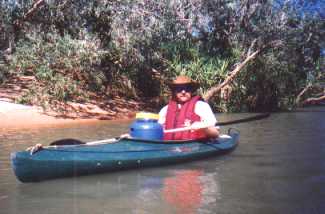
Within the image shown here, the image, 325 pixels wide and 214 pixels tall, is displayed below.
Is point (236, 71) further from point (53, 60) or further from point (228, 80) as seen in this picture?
point (53, 60)

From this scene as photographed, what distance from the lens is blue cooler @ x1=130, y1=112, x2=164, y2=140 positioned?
24.1 feet

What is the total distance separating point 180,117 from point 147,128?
27.7 inches

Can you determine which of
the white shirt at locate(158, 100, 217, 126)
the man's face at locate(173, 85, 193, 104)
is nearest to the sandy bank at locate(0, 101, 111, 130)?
the man's face at locate(173, 85, 193, 104)

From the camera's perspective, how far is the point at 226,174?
672 cm

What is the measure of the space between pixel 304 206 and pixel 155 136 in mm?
2903

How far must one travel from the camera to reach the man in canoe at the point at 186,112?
775 cm

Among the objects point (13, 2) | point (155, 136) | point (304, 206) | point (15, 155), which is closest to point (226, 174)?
point (155, 136)

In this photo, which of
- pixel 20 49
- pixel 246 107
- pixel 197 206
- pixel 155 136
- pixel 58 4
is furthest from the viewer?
pixel 246 107

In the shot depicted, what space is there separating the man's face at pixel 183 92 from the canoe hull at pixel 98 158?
71 cm

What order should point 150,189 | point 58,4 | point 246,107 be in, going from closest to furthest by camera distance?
point 150,189, point 58,4, point 246,107

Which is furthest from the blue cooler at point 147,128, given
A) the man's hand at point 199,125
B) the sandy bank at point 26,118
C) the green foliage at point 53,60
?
the green foliage at point 53,60

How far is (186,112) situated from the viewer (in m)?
7.80

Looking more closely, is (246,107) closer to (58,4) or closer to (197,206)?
(58,4)

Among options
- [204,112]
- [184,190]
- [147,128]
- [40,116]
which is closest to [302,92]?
[40,116]
